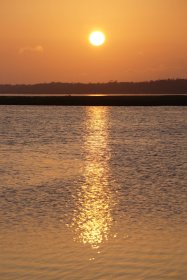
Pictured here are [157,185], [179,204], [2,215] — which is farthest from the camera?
[157,185]

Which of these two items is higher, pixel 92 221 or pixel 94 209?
pixel 94 209

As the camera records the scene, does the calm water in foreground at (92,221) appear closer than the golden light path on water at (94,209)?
Yes

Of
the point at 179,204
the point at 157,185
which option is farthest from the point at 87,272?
Answer: the point at 157,185

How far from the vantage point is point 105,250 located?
1473cm

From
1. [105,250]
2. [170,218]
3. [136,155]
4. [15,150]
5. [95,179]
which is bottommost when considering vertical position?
[105,250]

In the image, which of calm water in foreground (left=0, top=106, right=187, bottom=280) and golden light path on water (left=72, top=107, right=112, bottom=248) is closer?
calm water in foreground (left=0, top=106, right=187, bottom=280)

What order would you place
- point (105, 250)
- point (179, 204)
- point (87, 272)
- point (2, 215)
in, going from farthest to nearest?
point (179, 204) → point (2, 215) → point (105, 250) → point (87, 272)

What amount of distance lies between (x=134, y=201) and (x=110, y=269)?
916 centimetres

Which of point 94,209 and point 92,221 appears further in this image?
point 94,209

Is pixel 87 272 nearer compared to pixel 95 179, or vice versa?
pixel 87 272

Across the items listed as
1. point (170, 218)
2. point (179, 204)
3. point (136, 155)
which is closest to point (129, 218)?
point (170, 218)

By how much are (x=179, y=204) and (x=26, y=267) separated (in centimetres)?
921

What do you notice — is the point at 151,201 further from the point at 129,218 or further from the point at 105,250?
the point at 105,250

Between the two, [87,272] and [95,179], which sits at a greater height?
[95,179]
